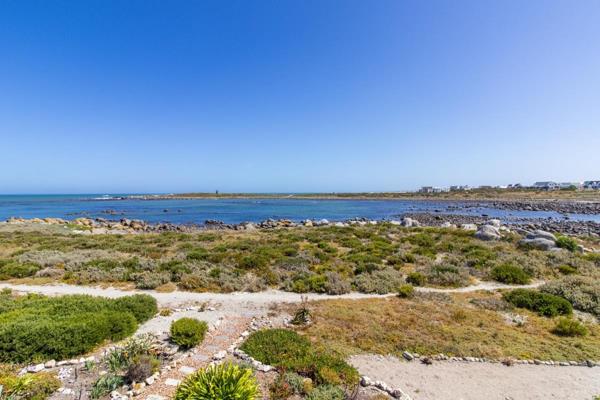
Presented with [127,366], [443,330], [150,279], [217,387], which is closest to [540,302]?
[443,330]

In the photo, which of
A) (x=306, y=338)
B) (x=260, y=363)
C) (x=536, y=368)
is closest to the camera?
(x=260, y=363)

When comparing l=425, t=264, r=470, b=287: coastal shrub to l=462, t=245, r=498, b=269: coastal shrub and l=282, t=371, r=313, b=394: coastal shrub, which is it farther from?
l=282, t=371, r=313, b=394: coastal shrub

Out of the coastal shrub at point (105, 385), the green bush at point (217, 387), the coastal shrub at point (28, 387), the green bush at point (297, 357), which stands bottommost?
the green bush at point (297, 357)

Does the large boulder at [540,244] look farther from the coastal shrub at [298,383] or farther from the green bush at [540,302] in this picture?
the coastal shrub at [298,383]

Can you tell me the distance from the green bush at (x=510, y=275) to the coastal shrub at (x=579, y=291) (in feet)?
4.62

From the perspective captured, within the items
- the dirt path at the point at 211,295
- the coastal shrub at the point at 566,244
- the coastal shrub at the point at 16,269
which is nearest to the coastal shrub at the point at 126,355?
the dirt path at the point at 211,295

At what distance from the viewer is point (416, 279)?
15469mm

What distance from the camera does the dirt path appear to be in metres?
12.7

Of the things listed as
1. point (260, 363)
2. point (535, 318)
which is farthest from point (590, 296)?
point (260, 363)

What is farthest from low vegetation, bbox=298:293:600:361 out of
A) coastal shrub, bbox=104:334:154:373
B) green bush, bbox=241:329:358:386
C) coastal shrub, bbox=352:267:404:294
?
coastal shrub, bbox=104:334:154:373

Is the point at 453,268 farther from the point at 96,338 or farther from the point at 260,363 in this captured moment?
the point at 96,338

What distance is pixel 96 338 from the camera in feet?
26.5

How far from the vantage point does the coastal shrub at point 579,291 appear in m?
12.0

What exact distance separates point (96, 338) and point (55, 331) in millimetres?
1012
